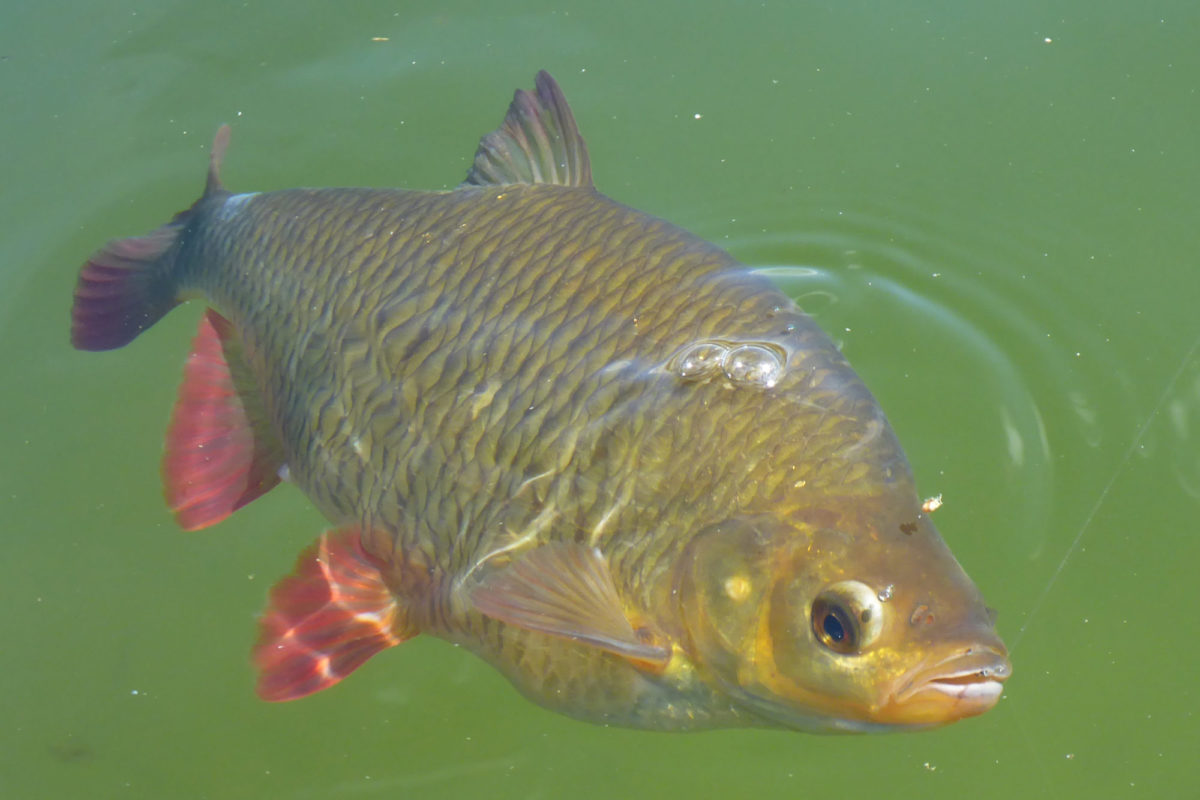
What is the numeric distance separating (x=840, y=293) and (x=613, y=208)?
1.68 m

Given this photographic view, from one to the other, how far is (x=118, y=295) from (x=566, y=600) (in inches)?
99.4

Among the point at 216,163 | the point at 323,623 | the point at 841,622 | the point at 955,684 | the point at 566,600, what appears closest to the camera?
the point at 955,684

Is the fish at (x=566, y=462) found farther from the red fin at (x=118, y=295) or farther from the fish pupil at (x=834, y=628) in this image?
the red fin at (x=118, y=295)

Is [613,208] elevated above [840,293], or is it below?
above

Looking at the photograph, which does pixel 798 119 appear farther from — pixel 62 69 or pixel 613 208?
pixel 62 69

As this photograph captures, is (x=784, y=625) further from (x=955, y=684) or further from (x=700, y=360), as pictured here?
(x=700, y=360)

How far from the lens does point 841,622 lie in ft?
6.55

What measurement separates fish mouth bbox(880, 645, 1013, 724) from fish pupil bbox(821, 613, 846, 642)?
139 millimetres

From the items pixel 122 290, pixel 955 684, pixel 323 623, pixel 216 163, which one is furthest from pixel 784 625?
pixel 122 290

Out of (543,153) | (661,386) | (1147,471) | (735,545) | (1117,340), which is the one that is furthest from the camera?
(1117,340)

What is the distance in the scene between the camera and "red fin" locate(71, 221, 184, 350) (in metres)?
3.86

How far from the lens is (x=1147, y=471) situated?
12.1ft

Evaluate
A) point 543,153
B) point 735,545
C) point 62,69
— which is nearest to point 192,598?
point 543,153

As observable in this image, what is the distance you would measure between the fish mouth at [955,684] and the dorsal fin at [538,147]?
1.78 metres
